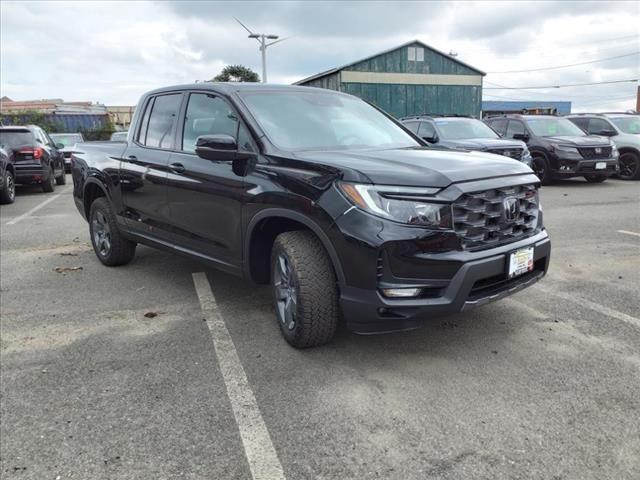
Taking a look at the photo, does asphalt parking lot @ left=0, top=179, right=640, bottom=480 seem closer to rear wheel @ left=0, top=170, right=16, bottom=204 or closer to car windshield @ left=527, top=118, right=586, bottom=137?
rear wheel @ left=0, top=170, right=16, bottom=204

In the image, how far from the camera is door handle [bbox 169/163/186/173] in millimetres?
4320

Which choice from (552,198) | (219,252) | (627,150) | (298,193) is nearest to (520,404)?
(298,193)

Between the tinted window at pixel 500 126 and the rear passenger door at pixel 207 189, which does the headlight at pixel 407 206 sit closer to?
the rear passenger door at pixel 207 189

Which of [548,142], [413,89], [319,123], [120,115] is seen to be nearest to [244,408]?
[319,123]

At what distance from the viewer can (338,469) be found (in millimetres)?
2393

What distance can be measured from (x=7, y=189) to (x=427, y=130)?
349 inches

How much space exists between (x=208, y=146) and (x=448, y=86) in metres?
33.0

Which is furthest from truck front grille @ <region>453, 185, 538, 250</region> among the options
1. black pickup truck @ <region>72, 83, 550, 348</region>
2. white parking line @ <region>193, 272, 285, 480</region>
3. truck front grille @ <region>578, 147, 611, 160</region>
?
truck front grille @ <region>578, 147, 611, 160</region>

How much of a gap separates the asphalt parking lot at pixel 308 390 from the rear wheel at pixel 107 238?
679mm

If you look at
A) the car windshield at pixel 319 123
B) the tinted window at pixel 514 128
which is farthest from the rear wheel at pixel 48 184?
the tinted window at pixel 514 128

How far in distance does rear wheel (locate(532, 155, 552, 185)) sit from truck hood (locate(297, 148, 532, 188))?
30.4 ft

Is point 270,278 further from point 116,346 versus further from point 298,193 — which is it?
point 116,346

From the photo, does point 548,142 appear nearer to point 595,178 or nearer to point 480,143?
point 595,178

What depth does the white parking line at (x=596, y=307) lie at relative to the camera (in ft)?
13.1
